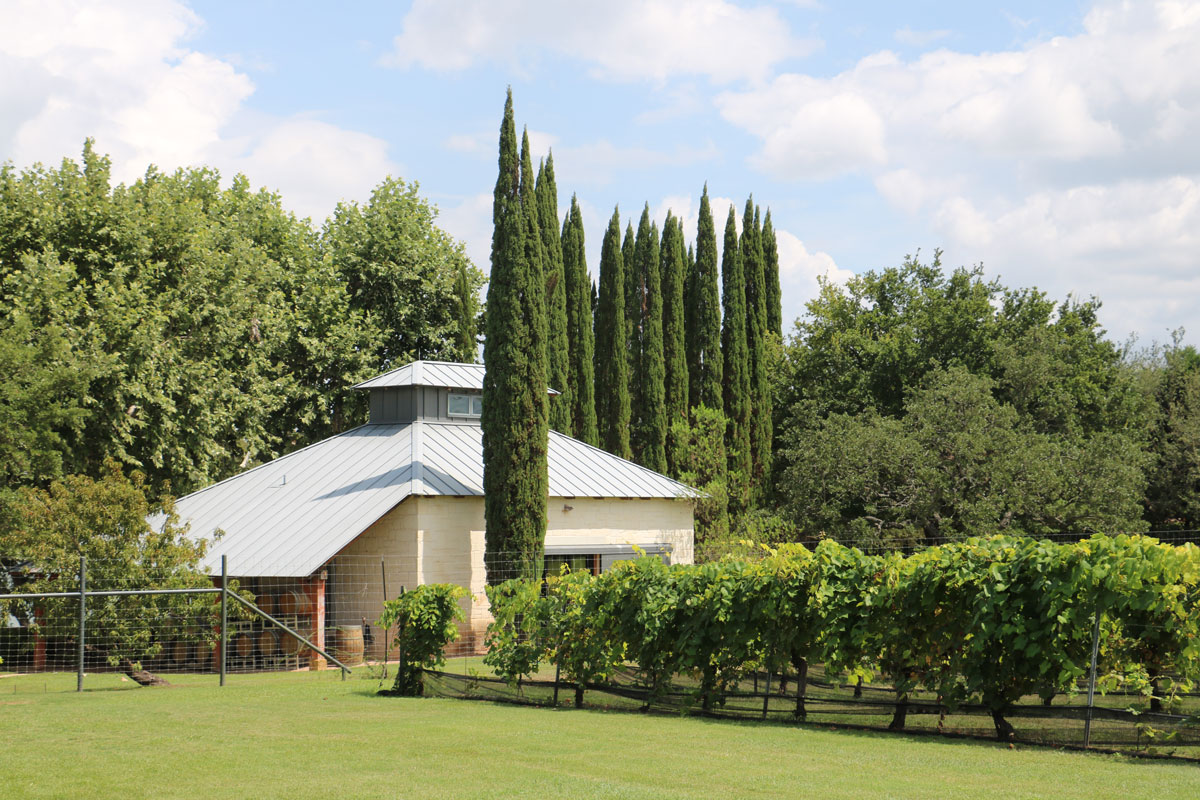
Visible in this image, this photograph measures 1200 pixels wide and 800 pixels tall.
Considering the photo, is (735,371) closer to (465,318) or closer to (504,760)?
(465,318)

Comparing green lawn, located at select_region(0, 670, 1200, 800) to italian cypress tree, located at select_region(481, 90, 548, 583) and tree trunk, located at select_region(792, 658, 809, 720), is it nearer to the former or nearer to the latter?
tree trunk, located at select_region(792, 658, 809, 720)

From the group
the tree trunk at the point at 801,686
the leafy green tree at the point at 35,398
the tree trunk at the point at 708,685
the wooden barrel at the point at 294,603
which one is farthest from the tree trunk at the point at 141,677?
the tree trunk at the point at 801,686

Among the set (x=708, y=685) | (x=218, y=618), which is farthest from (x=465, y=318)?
(x=708, y=685)

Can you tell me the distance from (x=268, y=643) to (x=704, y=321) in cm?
2063

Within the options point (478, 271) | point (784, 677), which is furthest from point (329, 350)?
point (784, 677)

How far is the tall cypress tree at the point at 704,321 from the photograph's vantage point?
35.8 metres

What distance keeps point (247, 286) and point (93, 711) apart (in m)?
20.9

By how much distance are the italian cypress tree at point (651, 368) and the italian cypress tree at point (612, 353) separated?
2.10ft

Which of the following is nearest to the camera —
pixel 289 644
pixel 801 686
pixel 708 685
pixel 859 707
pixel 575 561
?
pixel 859 707

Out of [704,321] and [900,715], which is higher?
[704,321]

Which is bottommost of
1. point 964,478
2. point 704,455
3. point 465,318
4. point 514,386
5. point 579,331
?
point 964,478

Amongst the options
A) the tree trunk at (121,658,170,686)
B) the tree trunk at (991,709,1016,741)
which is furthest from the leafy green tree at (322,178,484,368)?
the tree trunk at (991,709,1016,741)

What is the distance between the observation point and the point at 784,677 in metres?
11.3

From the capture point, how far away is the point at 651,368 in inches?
1405
